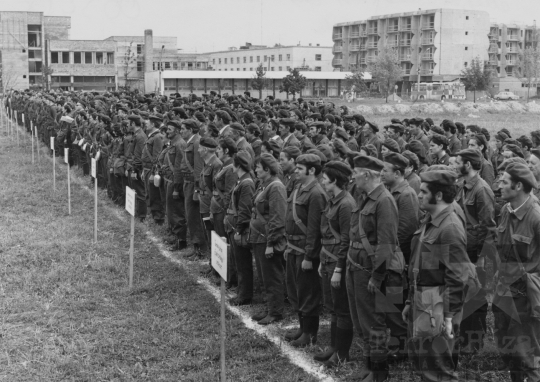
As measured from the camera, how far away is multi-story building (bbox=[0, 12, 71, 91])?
265 ft

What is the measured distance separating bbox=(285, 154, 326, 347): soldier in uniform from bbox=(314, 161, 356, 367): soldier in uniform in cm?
36

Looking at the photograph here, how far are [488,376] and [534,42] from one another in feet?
305

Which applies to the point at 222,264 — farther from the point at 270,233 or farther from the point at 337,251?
the point at 270,233

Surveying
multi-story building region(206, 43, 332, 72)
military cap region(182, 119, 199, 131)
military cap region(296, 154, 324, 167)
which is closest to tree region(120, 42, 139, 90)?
multi-story building region(206, 43, 332, 72)

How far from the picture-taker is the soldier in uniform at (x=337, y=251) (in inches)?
283

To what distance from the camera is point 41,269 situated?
11188 mm

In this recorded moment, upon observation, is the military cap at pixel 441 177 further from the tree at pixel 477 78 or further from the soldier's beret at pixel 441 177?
the tree at pixel 477 78

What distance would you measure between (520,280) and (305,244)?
253 cm

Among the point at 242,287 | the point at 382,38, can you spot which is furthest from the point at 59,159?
the point at 382,38

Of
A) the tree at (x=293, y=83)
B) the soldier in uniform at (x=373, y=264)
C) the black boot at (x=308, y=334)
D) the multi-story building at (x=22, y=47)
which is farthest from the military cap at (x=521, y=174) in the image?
the multi-story building at (x=22, y=47)

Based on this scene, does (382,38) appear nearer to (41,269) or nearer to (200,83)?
(200,83)

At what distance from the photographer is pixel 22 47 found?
81125 millimetres

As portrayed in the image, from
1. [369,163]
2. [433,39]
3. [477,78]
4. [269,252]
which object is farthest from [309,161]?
[433,39]

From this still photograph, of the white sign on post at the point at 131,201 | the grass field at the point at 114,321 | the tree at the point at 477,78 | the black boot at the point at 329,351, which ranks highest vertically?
the tree at the point at 477,78
